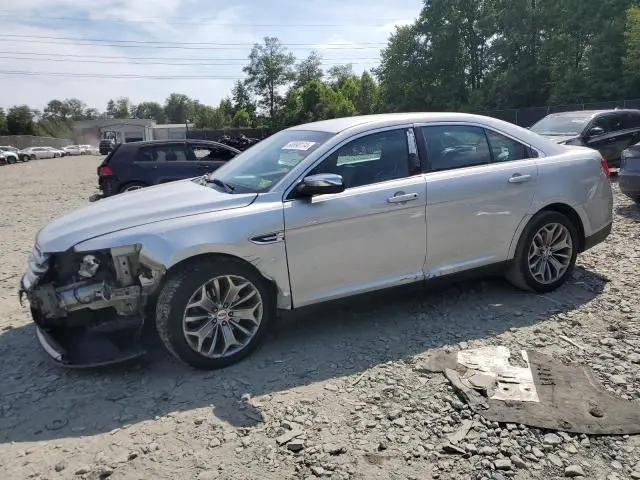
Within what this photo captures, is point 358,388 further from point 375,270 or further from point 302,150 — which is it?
point 302,150

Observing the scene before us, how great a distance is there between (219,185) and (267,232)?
901 mm

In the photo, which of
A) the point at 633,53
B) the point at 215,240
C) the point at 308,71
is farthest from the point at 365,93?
the point at 215,240

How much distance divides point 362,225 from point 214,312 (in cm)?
125

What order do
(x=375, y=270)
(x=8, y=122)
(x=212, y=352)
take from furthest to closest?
(x=8, y=122), (x=375, y=270), (x=212, y=352)

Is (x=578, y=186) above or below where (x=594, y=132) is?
below

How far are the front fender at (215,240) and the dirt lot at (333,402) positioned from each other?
0.58 meters

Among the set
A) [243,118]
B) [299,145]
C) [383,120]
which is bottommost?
[299,145]

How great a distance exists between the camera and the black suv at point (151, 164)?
10.8 m

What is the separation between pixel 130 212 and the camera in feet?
12.4

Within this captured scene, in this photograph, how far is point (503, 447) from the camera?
108 inches

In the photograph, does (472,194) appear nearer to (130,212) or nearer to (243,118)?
(130,212)

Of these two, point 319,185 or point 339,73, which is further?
point 339,73

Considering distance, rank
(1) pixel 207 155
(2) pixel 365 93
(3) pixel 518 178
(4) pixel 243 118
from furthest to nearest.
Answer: (2) pixel 365 93 < (4) pixel 243 118 < (1) pixel 207 155 < (3) pixel 518 178

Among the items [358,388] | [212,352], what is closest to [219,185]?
[212,352]
